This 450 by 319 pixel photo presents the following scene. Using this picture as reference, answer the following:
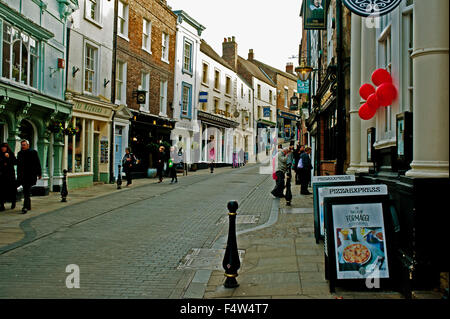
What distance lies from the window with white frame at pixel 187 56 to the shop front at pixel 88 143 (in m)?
10.9

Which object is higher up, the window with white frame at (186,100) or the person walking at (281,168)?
the window with white frame at (186,100)

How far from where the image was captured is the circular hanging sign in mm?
5070

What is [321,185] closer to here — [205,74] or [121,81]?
[121,81]

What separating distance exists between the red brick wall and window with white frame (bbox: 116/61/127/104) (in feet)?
0.96

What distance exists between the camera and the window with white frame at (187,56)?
95.5ft

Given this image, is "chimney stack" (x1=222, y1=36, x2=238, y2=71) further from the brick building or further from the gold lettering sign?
the gold lettering sign

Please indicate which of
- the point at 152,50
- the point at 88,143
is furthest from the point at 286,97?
the point at 88,143

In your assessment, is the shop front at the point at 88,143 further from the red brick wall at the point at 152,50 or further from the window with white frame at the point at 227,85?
the window with white frame at the point at 227,85

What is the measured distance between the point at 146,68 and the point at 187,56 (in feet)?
21.6

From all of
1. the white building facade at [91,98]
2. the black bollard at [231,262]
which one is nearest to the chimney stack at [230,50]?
the white building facade at [91,98]

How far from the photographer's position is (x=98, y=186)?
1842 cm

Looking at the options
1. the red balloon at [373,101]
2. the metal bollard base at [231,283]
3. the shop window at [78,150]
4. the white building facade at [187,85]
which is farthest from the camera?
the white building facade at [187,85]

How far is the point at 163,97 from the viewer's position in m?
26.4
